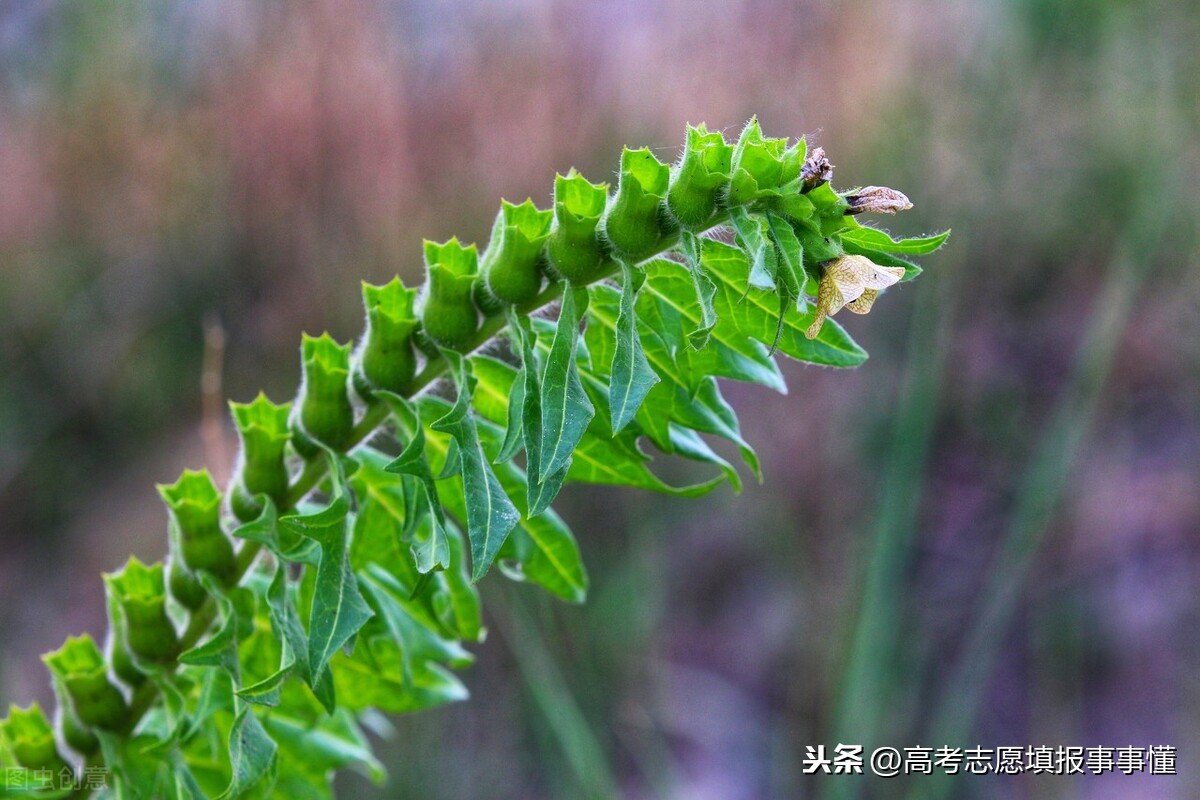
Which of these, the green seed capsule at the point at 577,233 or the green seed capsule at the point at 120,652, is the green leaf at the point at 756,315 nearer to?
the green seed capsule at the point at 577,233

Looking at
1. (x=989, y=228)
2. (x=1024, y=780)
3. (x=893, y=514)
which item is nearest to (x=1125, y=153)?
(x=989, y=228)

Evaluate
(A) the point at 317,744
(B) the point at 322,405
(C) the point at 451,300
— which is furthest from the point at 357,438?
(A) the point at 317,744

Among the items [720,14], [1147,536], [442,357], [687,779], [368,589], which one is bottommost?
[368,589]

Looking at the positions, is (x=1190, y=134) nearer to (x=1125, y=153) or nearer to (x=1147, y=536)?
(x=1125, y=153)

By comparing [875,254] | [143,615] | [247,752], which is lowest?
[247,752]

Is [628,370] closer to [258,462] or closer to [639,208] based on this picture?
[639,208]

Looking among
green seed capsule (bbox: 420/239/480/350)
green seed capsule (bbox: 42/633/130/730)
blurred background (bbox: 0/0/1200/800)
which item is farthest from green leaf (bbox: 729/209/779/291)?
blurred background (bbox: 0/0/1200/800)
